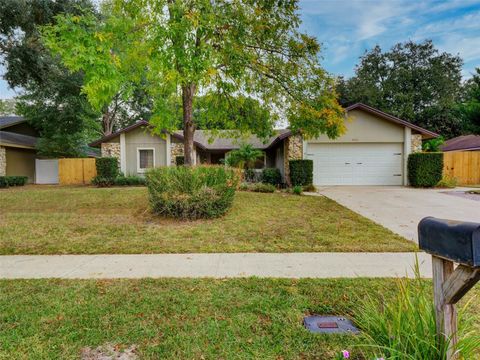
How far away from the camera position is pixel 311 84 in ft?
28.6

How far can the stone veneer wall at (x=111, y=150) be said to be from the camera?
57.6ft

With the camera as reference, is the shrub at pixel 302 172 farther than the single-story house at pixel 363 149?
No

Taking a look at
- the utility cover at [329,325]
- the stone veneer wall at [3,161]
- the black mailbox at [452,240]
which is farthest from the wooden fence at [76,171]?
the black mailbox at [452,240]

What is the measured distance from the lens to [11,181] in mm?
16922

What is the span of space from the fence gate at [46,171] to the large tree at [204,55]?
46.5 feet

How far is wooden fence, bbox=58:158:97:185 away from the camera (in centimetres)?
1808

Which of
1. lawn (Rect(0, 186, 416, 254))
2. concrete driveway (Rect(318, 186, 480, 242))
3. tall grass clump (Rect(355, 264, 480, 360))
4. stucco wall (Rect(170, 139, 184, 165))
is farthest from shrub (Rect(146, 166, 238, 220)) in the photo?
stucco wall (Rect(170, 139, 184, 165))

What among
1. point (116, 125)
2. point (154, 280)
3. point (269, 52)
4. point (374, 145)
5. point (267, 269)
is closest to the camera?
point (154, 280)

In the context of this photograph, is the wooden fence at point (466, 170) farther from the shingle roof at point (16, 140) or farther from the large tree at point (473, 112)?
the shingle roof at point (16, 140)

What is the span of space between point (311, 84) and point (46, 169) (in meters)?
20.1

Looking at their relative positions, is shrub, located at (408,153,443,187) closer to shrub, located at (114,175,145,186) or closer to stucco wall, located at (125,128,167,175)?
stucco wall, located at (125,128,167,175)

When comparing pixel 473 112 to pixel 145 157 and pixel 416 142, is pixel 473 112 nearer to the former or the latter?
pixel 416 142

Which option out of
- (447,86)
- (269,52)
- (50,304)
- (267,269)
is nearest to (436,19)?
(269,52)

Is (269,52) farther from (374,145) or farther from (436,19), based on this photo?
(374,145)
